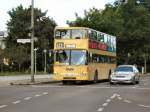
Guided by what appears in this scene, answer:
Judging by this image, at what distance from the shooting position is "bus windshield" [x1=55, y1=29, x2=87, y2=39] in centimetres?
4116

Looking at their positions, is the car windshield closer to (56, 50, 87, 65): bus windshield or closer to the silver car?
the silver car

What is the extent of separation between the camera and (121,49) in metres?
84.8

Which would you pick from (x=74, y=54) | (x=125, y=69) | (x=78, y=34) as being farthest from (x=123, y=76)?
(x=78, y=34)

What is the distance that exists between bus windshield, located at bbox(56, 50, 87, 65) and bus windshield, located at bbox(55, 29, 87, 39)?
1.20m

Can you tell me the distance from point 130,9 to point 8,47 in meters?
22.3

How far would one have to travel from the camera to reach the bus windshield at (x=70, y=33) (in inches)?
1620

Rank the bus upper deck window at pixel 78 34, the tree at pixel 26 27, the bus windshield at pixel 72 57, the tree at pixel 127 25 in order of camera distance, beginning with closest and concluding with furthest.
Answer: the bus windshield at pixel 72 57 < the bus upper deck window at pixel 78 34 < the tree at pixel 127 25 < the tree at pixel 26 27

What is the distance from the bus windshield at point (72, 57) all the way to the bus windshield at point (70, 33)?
47.4 inches

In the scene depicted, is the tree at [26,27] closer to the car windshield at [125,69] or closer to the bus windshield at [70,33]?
the car windshield at [125,69]

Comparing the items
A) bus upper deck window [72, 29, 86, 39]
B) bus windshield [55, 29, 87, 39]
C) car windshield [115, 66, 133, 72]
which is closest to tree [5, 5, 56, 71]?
car windshield [115, 66, 133, 72]

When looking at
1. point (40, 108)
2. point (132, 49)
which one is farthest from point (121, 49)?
point (40, 108)

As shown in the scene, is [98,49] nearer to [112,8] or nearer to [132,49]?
[132,49]

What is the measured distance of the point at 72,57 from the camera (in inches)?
1604

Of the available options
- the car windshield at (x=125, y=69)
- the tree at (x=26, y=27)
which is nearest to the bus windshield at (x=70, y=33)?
the car windshield at (x=125, y=69)
